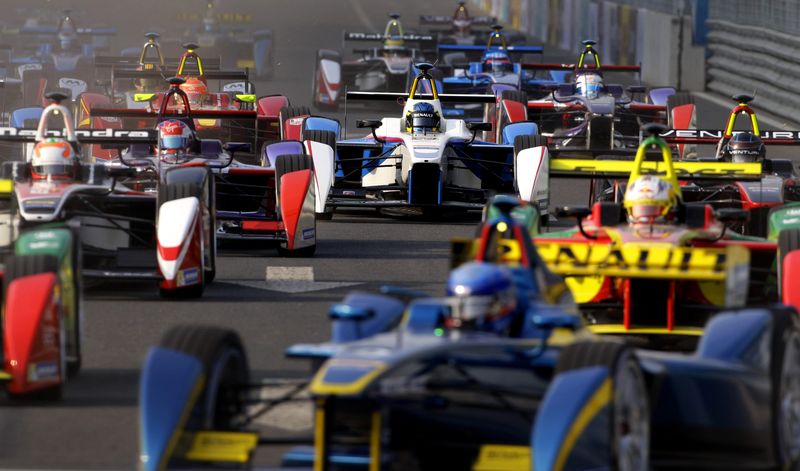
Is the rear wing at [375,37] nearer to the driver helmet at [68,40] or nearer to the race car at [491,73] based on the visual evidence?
the race car at [491,73]

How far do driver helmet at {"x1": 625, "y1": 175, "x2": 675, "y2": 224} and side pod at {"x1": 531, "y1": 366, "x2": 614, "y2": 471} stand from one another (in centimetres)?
523

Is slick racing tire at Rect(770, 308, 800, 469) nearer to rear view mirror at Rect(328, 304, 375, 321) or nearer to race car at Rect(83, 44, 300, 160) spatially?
rear view mirror at Rect(328, 304, 375, 321)

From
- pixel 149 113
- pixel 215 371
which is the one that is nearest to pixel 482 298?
pixel 215 371

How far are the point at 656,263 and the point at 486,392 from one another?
11.8 ft

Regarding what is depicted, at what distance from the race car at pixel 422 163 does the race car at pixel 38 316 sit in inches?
341

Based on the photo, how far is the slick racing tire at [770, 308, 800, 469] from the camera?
8586 mm

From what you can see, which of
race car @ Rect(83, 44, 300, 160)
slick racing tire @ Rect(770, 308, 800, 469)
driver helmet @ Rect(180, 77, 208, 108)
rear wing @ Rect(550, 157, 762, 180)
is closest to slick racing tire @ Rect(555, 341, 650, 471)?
slick racing tire @ Rect(770, 308, 800, 469)

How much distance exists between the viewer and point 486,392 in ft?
26.2

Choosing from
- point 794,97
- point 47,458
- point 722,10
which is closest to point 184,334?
point 47,458

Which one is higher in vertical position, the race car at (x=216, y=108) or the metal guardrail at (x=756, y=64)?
the metal guardrail at (x=756, y=64)

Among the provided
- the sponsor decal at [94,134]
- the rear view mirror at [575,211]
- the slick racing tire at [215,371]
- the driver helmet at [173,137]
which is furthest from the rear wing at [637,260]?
the driver helmet at [173,137]

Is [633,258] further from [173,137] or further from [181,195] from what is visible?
[173,137]

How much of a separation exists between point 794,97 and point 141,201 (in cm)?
1926

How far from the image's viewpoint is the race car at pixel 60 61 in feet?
101
